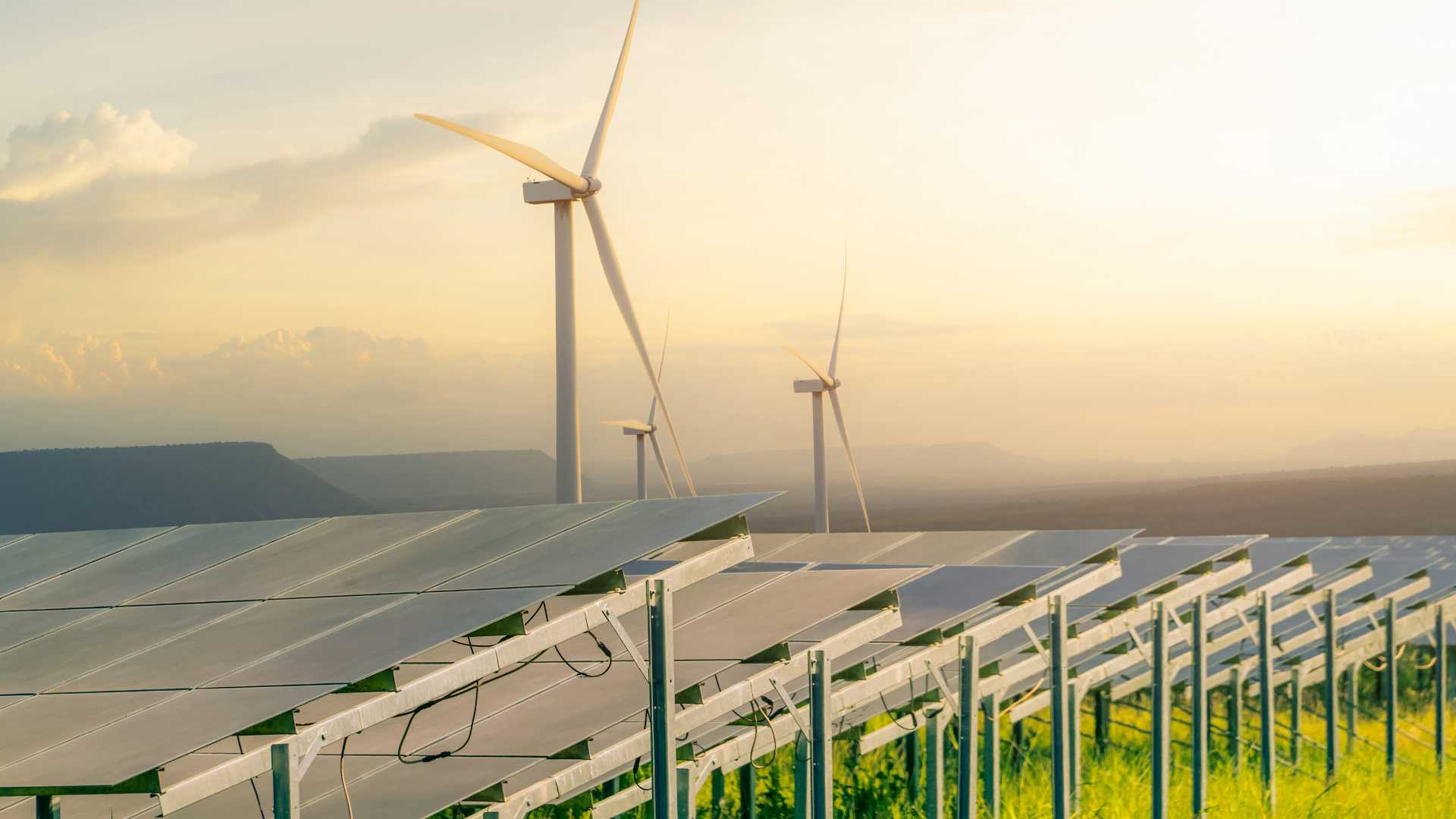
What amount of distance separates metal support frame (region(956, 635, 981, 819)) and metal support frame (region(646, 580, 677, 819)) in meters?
6.10

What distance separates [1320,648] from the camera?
115ft

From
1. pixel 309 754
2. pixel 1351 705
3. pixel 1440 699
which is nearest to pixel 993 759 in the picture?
pixel 1440 699

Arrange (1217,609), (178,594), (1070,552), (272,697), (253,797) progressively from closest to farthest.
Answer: (272,697) < (178,594) < (253,797) < (1070,552) < (1217,609)

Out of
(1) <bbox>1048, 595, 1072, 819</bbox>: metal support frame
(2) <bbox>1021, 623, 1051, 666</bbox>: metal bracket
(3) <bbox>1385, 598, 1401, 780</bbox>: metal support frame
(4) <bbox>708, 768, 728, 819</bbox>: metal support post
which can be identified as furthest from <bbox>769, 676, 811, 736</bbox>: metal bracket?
(3) <bbox>1385, 598, 1401, 780</bbox>: metal support frame

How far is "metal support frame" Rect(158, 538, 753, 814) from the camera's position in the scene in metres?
9.88

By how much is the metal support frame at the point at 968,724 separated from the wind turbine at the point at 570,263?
7525 mm

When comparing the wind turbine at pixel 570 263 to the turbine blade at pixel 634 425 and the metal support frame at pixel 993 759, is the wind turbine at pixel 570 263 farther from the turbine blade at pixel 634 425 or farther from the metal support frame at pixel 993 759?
the turbine blade at pixel 634 425

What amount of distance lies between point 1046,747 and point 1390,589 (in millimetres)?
8183

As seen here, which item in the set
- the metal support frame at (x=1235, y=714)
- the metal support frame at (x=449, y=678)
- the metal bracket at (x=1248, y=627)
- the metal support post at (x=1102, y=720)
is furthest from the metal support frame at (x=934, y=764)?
the metal support post at (x=1102, y=720)

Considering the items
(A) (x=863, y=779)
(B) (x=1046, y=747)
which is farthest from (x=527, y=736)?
(B) (x=1046, y=747)

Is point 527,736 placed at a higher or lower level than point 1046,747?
higher

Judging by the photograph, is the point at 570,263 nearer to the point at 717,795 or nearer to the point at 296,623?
the point at 717,795

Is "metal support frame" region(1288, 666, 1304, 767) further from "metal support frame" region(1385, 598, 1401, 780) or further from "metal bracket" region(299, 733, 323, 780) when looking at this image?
"metal bracket" region(299, 733, 323, 780)

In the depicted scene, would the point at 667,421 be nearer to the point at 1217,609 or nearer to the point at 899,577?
the point at 1217,609
